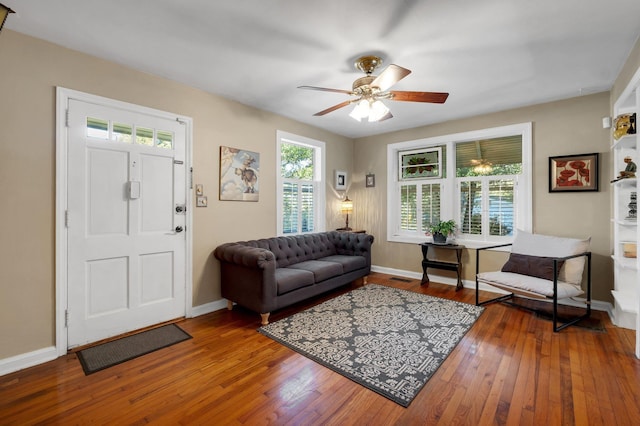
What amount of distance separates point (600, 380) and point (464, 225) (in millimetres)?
2641

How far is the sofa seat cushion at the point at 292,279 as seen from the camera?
309 centimetres

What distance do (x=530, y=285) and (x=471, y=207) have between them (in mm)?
1613

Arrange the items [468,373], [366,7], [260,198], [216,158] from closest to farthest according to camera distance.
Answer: [366,7], [468,373], [216,158], [260,198]

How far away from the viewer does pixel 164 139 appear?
304 centimetres

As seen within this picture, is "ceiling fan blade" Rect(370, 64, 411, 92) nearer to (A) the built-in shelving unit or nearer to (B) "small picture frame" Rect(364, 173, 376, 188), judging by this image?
(A) the built-in shelving unit

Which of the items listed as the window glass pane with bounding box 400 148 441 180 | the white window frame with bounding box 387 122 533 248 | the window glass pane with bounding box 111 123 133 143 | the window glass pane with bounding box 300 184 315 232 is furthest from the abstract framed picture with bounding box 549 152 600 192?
the window glass pane with bounding box 111 123 133 143

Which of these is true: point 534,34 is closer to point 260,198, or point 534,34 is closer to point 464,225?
point 464,225

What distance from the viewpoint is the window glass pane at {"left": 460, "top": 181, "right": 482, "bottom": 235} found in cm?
432

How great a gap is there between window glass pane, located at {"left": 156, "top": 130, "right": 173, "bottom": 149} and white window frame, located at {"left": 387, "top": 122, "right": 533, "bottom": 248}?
3.48m

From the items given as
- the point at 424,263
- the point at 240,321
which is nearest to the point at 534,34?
the point at 424,263

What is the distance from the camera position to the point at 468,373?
→ 2.12 meters

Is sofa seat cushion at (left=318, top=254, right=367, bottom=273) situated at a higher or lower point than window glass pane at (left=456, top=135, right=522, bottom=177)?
lower

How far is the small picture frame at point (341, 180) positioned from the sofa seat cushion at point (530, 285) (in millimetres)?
2794

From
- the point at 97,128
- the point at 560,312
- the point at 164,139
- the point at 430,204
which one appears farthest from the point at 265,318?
the point at 560,312
